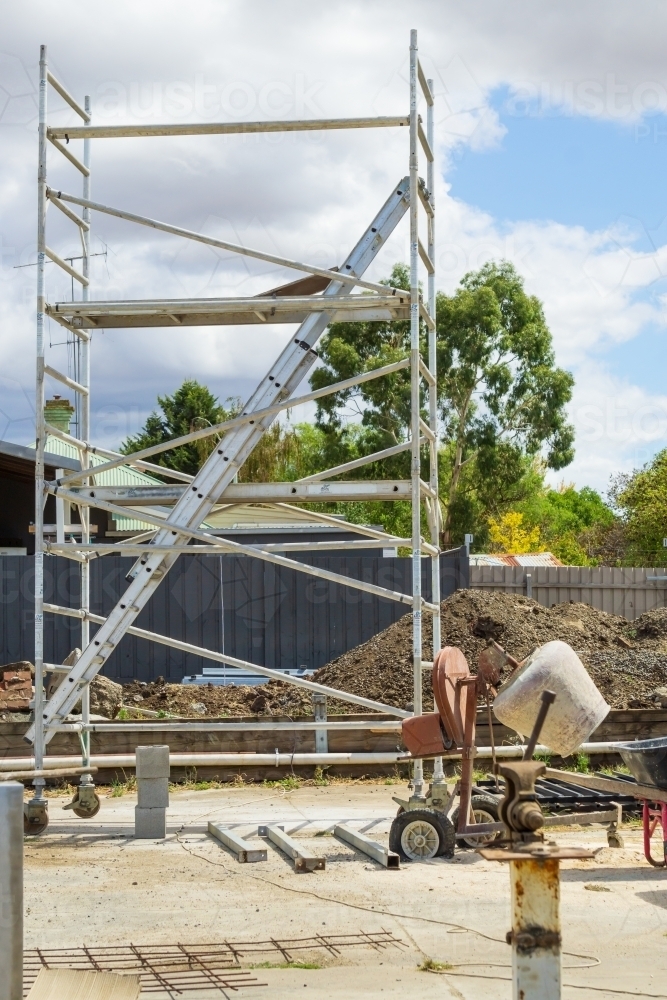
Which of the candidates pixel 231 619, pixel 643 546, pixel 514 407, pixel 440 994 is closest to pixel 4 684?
pixel 231 619

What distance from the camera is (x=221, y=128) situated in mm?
10055

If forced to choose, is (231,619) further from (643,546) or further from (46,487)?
(643,546)

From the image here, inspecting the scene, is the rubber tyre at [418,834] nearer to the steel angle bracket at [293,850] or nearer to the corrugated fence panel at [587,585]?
the steel angle bracket at [293,850]

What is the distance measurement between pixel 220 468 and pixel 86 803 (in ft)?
10.2

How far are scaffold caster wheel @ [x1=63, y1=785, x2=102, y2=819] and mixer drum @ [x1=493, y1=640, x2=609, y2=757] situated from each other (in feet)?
14.1

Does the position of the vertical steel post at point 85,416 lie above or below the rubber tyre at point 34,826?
above

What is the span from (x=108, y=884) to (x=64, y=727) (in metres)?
2.88

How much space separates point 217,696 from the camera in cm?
1761

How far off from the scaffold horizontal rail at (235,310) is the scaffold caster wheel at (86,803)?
13.5 feet

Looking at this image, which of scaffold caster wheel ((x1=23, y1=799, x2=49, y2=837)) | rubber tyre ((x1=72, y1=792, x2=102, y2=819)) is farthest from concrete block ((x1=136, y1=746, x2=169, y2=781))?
rubber tyre ((x1=72, y1=792, x2=102, y2=819))

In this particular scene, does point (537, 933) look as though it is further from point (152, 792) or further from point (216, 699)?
point (216, 699)

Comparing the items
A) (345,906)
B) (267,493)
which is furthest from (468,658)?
(345,906)

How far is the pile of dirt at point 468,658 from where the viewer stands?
1681 cm

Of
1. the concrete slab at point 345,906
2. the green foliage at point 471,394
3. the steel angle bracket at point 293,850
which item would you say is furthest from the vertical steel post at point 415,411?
the green foliage at point 471,394
